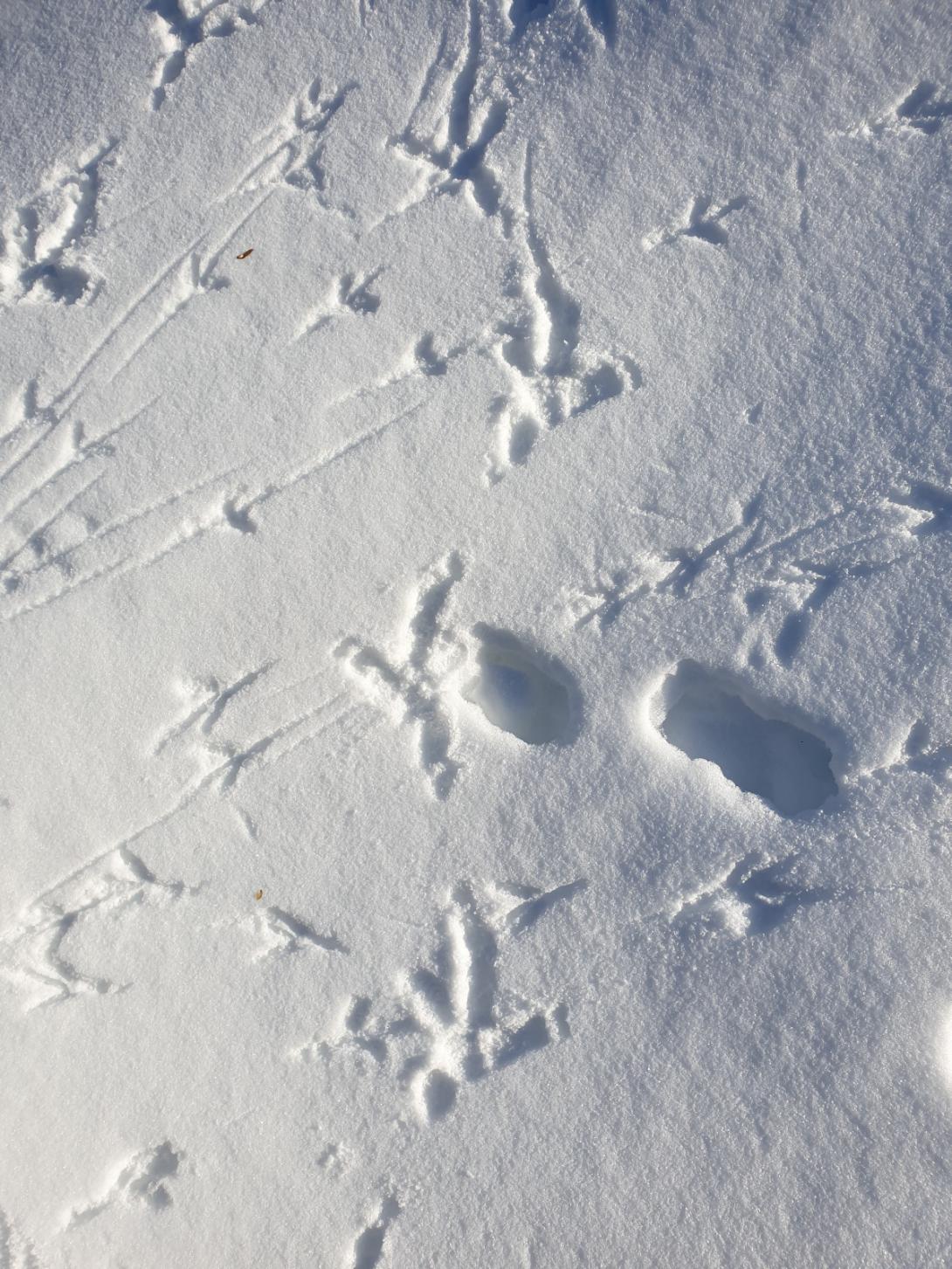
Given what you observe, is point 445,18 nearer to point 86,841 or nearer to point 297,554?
point 297,554

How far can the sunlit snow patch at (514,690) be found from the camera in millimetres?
1171

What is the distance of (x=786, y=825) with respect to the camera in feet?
3.61

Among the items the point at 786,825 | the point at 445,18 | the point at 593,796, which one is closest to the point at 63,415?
the point at 445,18

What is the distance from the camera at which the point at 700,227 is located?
1.19 m

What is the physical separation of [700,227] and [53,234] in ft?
3.20

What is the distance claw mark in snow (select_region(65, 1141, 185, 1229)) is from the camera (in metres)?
1.09

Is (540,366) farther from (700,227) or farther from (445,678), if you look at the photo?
(445,678)

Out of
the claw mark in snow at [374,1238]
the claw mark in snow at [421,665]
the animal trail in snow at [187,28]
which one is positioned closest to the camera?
the claw mark in snow at [374,1238]

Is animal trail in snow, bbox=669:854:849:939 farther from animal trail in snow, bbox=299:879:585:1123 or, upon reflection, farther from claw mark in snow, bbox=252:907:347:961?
claw mark in snow, bbox=252:907:347:961

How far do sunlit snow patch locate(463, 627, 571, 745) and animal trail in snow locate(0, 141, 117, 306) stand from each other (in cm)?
84

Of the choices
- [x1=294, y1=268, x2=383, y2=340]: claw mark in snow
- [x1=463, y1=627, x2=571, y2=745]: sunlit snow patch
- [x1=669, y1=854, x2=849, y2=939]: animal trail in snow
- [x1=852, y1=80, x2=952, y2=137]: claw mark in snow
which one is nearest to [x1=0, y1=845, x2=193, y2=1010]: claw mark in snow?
[x1=463, y1=627, x2=571, y2=745]: sunlit snow patch

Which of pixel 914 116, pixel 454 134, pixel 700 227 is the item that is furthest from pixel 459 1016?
pixel 914 116

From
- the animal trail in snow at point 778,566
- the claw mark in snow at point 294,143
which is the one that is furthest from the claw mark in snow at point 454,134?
the animal trail in snow at point 778,566

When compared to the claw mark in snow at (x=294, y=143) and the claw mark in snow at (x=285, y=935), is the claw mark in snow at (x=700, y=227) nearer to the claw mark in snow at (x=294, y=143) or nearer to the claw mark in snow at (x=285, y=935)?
the claw mark in snow at (x=294, y=143)
